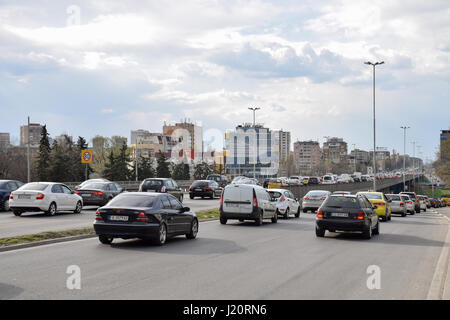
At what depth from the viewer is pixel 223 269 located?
1084 centimetres

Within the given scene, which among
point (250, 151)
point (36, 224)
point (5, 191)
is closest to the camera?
point (36, 224)

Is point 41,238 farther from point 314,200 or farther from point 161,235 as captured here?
point 314,200

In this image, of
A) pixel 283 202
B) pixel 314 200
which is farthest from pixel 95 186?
pixel 314 200

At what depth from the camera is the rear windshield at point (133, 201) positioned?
14789 mm

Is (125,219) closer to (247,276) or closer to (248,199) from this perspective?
(247,276)

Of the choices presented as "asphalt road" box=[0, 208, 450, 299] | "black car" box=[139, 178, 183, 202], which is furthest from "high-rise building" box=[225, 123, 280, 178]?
"asphalt road" box=[0, 208, 450, 299]

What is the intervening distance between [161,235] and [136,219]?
873 millimetres

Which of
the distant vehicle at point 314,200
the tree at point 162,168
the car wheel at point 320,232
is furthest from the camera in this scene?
the tree at point 162,168

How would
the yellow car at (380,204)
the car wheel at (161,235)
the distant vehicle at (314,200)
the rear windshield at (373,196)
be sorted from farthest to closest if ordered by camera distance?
the distant vehicle at (314,200) → the rear windshield at (373,196) → the yellow car at (380,204) → the car wheel at (161,235)

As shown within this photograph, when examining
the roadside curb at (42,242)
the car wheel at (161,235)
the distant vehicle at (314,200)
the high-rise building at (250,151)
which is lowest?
the distant vehicle at (314,200)

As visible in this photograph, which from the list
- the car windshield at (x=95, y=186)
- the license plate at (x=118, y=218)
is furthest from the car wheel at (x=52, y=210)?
the license plate at (x=118, y=218)

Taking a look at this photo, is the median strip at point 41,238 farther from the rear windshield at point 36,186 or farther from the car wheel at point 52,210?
the rear windshield at point 36,186
